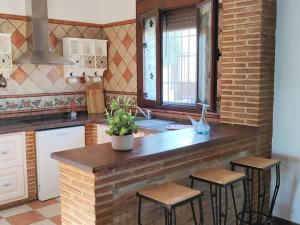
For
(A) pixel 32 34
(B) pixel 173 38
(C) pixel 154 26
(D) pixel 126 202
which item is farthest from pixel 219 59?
(A) pixel 32 34

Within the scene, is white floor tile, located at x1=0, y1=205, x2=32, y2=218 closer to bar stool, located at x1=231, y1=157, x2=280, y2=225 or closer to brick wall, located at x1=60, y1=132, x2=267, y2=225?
brick wall, located at x1=60, y1=132, x2=267, y2=225

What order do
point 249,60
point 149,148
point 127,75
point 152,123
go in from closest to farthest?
point 149,148, point 249,60, point 152,123, point 127,75

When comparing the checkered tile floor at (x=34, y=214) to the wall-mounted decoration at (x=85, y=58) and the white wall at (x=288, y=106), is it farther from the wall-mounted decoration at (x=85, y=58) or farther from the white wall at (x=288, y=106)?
the white wall at (x=288, y=106)

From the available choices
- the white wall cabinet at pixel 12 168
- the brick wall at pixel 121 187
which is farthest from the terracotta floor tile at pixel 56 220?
the brick wall at pixel 121 187

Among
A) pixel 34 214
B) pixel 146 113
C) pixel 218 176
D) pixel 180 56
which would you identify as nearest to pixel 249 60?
pixel 180 56

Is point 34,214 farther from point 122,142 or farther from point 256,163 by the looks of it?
point 256,163

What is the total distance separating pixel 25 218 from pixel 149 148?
1.80m

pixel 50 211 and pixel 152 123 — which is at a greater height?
pixel 152 123

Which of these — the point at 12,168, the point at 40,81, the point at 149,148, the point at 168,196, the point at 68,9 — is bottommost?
the point at 12,168

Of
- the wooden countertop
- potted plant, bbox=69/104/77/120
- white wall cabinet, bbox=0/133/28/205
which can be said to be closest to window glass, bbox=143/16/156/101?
potted plant, bbox=69/104/77/120

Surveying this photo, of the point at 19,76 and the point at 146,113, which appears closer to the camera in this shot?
the point at 19,76

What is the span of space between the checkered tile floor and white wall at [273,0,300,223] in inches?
86.0

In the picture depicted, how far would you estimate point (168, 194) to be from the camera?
2080 millimetres

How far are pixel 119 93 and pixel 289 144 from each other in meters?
2.44
